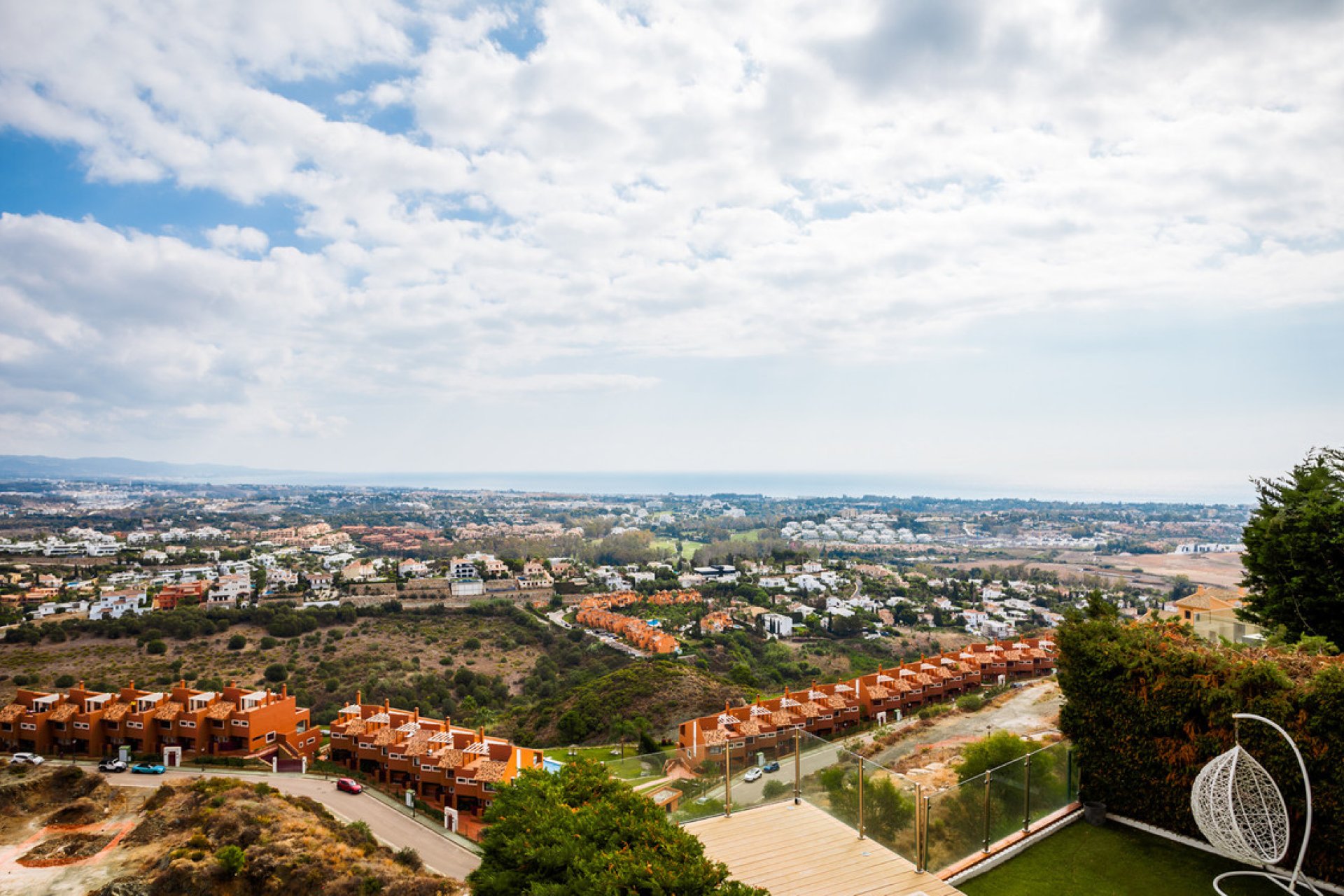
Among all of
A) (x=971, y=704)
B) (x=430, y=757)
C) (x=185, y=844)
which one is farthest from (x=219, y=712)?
(x=971, y=704)

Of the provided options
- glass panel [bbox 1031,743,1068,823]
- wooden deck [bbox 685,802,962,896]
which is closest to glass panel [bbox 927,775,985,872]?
wooden deck [bbox 685,802,962,896]

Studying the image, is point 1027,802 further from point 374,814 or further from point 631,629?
point 631,629

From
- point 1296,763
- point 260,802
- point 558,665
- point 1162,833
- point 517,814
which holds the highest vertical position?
point 1296,763

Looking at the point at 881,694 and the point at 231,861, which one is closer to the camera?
the point at 231,861

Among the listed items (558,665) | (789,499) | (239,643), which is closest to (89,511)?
(239,643)

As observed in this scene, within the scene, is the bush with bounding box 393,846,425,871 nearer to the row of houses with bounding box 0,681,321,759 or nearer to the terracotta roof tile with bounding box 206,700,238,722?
the row of houses with bounding box 0,681,321,759

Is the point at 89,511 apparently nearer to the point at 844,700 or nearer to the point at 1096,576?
the point at 844,700

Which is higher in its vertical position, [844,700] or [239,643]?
[844,700]
